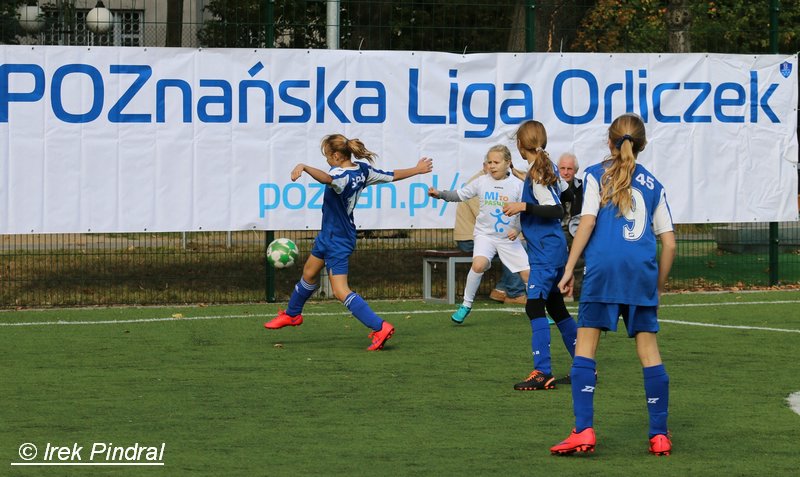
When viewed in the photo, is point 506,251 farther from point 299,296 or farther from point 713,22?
point 713,22

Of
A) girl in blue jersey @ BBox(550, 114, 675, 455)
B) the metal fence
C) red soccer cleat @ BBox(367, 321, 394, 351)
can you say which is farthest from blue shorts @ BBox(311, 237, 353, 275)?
girl in blue jersey @ BBox(550, 114, 675, 455)

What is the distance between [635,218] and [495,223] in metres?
5.72

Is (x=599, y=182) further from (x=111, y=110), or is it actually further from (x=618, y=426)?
(x=111, y=110)

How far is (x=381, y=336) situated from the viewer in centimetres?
1106

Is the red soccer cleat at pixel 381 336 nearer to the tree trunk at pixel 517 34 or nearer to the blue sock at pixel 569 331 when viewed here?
the blue sock at pixel 569 331

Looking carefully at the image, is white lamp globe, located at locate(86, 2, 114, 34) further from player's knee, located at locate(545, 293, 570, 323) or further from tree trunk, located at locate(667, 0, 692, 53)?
tree trunk, located at locate(667, 0, 692, 53)

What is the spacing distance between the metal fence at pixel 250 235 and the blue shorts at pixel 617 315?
8.63 meters

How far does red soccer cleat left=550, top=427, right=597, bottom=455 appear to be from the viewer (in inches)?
267

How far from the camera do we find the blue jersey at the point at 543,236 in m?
9.11

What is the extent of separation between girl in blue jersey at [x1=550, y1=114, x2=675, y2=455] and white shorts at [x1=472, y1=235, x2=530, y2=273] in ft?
17.2

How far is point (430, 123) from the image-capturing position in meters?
15.4

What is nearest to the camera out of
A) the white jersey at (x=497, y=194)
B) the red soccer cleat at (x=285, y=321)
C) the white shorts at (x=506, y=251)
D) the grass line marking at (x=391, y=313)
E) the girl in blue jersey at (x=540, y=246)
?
the girl in blue jersey at (x=540, y=246)

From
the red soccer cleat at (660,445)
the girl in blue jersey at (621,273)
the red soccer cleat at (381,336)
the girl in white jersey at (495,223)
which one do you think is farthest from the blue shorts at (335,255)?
the red soccer cleat at (660,445)

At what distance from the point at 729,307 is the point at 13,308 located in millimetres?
7873
